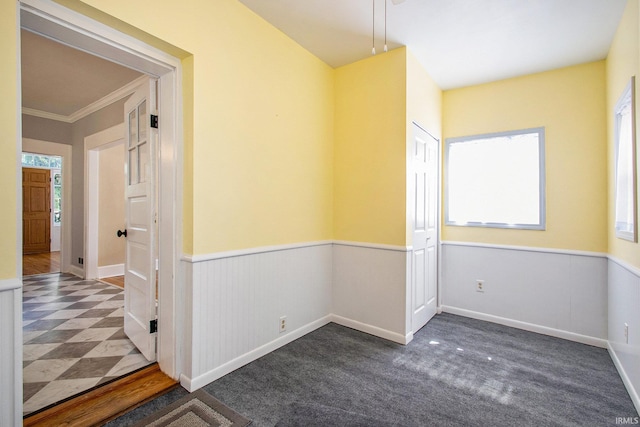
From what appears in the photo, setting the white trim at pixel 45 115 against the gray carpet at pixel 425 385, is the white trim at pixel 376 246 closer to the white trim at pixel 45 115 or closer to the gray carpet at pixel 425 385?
the gray carpet at pixel 425 385

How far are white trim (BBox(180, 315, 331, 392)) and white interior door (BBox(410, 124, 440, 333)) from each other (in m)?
1.02

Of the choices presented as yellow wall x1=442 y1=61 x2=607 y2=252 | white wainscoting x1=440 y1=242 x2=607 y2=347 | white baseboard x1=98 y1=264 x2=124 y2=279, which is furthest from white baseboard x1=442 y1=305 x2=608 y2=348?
white baseboard x1=98 y1=264 x2=124 y2=279

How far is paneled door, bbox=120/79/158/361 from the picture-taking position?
2.13 metres

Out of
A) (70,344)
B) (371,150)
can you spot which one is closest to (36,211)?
(70,344)

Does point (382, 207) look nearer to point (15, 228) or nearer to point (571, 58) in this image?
point (571, 58)

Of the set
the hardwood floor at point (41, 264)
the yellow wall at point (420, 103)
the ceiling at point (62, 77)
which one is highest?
the ceiling at point (62, 77)

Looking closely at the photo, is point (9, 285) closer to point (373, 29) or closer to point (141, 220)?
point (141, 220)

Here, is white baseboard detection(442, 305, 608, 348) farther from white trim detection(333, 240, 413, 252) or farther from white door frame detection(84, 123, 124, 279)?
white door frame detection(84, 123, 124, 279)

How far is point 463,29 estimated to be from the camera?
2.36 m

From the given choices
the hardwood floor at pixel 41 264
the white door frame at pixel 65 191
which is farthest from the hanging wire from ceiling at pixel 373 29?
the hardwood floor at pixel 41 264

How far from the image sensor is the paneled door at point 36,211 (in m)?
6.87

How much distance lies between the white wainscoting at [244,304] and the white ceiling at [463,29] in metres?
→ 1.89

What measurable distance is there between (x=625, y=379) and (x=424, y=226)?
1.80m

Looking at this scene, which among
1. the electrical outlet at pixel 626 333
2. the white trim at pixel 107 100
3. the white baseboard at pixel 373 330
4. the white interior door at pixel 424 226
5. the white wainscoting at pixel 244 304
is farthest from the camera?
the white trim at pixel 107 100
